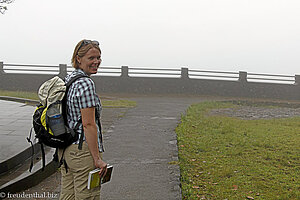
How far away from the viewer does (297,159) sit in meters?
6.04

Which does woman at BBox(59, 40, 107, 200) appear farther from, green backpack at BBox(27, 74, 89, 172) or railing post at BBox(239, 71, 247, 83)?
railing post at BBox(239, 71, 247, 83)

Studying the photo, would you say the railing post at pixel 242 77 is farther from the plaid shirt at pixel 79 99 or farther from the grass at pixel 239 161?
the plaid shirt at pixel 79 99

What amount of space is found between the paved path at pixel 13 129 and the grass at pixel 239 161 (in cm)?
251

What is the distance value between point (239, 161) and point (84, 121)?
12.5 feet

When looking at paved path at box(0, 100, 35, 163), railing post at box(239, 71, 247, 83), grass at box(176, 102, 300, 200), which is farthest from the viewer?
railing post at box(239, 71, 247, 83)

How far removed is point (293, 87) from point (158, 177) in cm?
1890

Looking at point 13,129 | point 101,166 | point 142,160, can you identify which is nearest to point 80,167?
point 101,166

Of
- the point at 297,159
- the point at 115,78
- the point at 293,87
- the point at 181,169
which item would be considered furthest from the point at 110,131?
the point at 293,87

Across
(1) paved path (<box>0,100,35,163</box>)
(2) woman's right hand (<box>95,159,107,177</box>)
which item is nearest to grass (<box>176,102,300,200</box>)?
(2) woman's right hand (<box>95,159,107,177</box>)

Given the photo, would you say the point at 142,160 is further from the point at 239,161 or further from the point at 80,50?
the point at 80,50

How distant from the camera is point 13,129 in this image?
23.1 feet

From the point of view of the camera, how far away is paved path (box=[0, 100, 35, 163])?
542cm

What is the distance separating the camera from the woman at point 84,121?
8.69 ft

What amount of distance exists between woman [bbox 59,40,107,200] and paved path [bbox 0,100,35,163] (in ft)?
8.44
